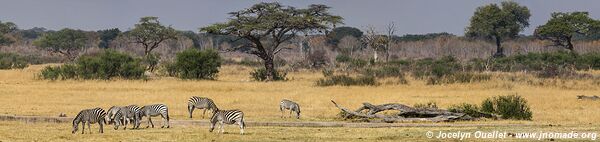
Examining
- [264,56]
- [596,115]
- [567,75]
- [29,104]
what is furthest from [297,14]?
[596,115]

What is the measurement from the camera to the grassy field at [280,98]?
2311 cm

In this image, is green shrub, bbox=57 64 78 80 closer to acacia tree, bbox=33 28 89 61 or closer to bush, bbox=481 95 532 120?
bush, bbox=481 95 532 120

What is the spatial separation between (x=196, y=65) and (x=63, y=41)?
203ft

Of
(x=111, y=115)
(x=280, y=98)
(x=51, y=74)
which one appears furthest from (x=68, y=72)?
(x=111, y=115)

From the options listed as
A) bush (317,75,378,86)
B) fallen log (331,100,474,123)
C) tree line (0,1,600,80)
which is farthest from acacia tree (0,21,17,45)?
fallen log (331,100,474,123)

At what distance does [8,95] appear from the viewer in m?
40.3

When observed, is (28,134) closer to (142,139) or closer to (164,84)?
(142,139)

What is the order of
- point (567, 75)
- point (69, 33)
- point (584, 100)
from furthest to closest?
1. point (69, 33)
2. point (567, 75)
3. point (584, 100)

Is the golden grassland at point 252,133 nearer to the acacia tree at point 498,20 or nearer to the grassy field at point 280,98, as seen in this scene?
the grassy field at point 280,98

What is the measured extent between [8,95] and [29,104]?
21.6ft

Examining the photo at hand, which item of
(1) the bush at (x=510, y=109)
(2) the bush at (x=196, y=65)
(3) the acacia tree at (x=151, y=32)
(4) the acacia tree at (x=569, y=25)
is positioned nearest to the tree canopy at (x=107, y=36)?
(3) the acacia tree at (x=151, y=32)

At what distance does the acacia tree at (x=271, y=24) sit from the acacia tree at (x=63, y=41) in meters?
51.6

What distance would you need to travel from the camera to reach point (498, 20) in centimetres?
10969

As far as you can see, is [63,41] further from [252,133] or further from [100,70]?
[252,133]
